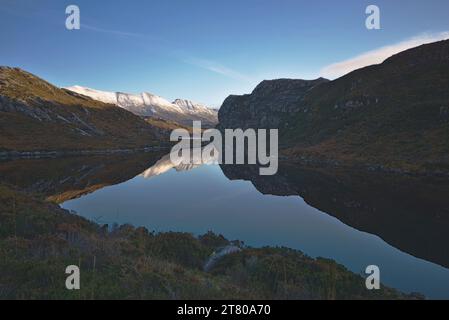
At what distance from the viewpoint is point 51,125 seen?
148250mm

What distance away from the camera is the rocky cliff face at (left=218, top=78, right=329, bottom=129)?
16507cm

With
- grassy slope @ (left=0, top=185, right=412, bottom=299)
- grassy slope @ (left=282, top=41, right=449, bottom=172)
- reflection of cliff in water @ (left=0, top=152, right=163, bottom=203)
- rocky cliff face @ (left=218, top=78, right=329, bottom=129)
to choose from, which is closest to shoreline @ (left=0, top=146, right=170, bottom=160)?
reflection of cliff in water @ (left=0, top=152, right=163, bottom=203)

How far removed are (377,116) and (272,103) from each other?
7902 cm

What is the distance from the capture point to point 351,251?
2308 centimetres

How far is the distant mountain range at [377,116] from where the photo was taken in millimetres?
74312

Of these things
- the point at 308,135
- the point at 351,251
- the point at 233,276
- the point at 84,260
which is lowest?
the point at 351,251

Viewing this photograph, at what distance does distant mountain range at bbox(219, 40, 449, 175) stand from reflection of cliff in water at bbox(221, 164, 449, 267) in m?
13.2

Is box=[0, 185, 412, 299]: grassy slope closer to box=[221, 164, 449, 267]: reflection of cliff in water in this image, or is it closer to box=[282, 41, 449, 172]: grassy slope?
box=[221, 164, 449, 267]: reflection of cliff in water

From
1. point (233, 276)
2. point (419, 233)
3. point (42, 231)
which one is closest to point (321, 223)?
point (419, 233)

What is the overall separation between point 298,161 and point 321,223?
6279 centimetres

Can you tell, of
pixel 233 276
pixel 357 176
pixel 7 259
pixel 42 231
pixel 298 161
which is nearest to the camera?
pixel 7 259
